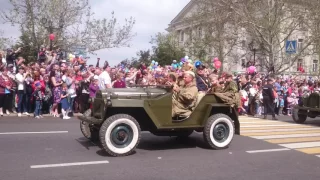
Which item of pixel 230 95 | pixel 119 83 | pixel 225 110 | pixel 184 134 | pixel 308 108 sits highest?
pixel 119 83

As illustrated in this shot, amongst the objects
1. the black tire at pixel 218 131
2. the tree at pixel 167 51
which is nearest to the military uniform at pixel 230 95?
the black tire at pixel 218 131

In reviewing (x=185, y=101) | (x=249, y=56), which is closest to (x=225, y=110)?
(x=185, y=101)

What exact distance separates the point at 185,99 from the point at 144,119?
37.0 inches

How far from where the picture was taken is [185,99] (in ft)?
24.8

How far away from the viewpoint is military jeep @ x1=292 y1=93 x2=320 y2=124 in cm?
1214

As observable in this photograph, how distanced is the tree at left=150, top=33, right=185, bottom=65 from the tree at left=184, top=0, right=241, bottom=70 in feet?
40.5

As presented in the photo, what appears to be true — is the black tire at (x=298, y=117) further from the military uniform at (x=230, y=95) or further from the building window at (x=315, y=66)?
the building window at (x=315, y=66)

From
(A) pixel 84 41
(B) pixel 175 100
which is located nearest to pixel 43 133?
(B) pixel 175 100

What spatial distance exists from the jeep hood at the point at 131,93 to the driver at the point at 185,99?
302mm

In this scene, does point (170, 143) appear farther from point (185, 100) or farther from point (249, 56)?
point (249, 56)

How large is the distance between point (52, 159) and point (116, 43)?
18.8 meters

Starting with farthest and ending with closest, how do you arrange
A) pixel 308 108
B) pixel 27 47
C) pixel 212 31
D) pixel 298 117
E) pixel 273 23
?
pixel 212 31 < pixel 27 47 < pixel 273 23 < pixel 298 117 < pixel 308 108

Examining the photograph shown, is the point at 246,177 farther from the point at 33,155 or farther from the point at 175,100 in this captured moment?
the point at 33,155

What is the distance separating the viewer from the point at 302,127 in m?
11.6
